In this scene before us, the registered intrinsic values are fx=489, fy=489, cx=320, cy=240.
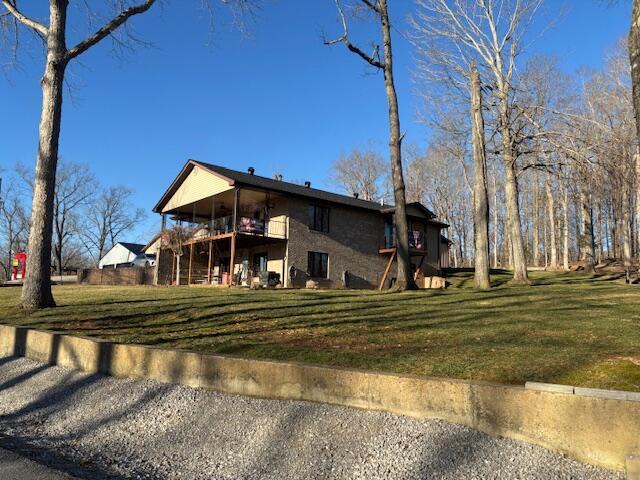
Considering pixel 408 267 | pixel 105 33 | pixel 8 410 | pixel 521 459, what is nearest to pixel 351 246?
pixel 408 267

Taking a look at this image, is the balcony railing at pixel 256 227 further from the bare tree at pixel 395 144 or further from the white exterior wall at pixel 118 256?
the white exterior wall at pixel 118 256

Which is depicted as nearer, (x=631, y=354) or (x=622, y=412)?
(x=622, y=412)

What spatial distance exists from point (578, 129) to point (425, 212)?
13.6 meters

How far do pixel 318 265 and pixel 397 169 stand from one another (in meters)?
8.66

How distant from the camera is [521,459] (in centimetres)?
359

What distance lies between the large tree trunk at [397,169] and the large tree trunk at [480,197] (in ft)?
8.74

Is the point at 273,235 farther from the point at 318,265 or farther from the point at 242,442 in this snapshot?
the point at 242,442

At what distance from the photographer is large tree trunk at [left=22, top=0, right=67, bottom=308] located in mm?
11789

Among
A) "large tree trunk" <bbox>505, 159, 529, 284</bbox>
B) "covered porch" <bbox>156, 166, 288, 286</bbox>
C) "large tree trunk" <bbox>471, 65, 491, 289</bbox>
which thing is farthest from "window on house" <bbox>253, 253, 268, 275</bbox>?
"large tree trunk" <bbox>505, 159, 529, 284</bbox>

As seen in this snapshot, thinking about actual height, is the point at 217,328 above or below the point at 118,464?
above

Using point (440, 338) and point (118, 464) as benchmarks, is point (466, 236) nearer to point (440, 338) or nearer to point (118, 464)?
point (440, 338)

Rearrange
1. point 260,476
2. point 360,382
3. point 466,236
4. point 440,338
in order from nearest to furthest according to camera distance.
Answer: point 260,476, point 360,382, point 440,338, point 466,236

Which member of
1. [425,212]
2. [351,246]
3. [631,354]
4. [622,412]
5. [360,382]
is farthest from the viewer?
[425,212]

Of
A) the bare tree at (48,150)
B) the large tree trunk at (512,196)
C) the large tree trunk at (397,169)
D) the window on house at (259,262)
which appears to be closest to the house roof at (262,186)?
the window on house at (259,262)
